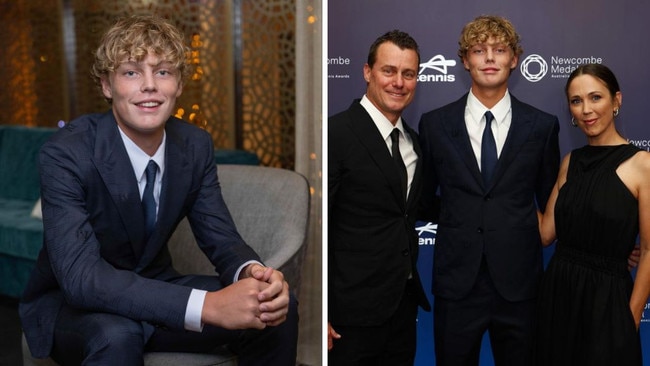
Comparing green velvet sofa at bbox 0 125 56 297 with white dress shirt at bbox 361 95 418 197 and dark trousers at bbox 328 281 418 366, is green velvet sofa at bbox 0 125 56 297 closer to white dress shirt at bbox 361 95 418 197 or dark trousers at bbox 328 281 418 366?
dark trousers at bbox 328 281 418 366

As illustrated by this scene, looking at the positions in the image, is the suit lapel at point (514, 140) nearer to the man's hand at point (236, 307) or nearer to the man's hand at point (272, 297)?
the man's hand at point (272, 297)

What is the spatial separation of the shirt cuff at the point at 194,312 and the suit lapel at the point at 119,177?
12.9 inches

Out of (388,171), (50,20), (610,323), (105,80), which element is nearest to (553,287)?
(610,323)

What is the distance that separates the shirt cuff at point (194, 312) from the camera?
6.11ft

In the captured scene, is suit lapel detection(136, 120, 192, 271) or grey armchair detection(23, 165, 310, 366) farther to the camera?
grey armchair detection(23, 165, 310, 366)

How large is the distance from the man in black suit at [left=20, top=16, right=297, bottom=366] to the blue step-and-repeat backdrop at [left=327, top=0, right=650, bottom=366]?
0.65 m

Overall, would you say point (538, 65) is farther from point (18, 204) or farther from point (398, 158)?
point (18, 204)

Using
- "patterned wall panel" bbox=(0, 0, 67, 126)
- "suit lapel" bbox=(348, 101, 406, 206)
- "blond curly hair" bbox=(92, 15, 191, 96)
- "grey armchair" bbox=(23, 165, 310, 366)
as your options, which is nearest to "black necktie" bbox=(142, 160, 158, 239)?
"blond curly hair" bbox=(92, 15, 191, 96)

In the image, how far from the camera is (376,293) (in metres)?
2.44

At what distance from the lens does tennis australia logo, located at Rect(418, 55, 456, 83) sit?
8.26 feet

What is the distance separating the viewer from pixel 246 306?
6.02ft

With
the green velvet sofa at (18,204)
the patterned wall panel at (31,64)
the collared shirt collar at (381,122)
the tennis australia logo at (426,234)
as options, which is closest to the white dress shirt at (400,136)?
the collared shirt collar at (381,122)

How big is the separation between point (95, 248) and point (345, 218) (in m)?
0.87

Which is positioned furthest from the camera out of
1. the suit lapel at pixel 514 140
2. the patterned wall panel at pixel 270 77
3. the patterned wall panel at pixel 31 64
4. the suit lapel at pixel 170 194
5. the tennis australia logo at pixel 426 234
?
the patterned wall panel at pixel 31 64
